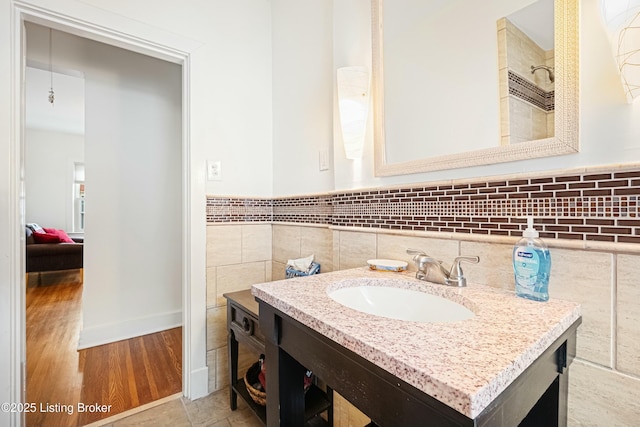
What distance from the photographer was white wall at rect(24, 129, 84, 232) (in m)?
5.49

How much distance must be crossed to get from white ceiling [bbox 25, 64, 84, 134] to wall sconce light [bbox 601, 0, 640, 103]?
10.6 feet

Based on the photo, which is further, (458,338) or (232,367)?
(232,367)

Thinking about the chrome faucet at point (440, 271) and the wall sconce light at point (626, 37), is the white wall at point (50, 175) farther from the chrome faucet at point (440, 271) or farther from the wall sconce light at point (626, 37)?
the wall sconce light at point (626, 37)

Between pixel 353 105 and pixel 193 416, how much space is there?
1756 millimetres

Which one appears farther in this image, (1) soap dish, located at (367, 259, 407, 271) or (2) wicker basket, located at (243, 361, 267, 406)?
(2) wicker basket, located at (243, 361, 267, 406)

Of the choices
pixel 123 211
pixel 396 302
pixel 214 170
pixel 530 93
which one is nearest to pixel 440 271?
pixel 396 302

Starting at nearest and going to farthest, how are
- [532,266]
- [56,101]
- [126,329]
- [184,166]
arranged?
1. [532,266]
2. [184,166]
3. [126,329]
4. [56,101]

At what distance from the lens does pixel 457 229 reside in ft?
2.98

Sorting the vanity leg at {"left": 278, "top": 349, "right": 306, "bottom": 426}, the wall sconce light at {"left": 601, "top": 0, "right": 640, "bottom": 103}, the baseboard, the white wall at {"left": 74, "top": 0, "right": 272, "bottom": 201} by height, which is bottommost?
the baseboard

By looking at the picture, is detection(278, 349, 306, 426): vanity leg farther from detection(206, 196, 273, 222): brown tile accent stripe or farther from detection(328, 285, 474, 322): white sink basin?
detection(206, 196, 273, 222): brown tile accent stripe

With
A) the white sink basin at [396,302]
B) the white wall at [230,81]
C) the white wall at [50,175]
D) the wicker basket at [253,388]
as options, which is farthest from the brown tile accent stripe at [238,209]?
the white wall at [50,175]

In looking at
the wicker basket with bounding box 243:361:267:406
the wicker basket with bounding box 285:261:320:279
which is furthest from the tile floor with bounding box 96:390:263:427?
the wicker basket with bounding box 285:261:320:279

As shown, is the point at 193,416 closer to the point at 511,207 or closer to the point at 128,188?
the point at 511,207

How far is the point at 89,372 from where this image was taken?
1.87 m
